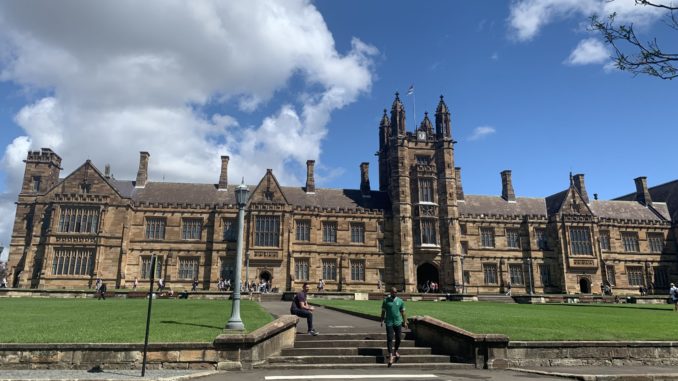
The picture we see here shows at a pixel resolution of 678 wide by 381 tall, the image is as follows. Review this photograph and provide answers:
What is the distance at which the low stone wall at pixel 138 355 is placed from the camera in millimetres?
9953

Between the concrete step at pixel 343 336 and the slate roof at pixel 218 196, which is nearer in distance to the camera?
the concrete step at pixel 343 336

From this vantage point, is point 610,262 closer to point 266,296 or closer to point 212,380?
point 266,296

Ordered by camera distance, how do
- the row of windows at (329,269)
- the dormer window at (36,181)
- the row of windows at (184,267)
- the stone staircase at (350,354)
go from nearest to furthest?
the stone staircase at (350,354) < the row of windows at (184,267) < the dormer window at (36,181) < the row of windows at (329,269)

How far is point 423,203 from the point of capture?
48.8 m

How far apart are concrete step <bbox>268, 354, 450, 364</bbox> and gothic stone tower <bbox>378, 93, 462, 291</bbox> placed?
3418 cm

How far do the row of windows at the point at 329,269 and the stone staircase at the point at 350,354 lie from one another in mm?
33160

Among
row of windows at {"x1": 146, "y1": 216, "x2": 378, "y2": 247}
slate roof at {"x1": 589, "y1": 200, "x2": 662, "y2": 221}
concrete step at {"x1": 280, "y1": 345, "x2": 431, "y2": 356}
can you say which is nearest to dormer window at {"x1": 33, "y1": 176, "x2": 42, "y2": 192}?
row of windows at {"x1": 146, "y1": 216, "x2": 378, "y2": 247}

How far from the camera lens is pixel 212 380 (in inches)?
369

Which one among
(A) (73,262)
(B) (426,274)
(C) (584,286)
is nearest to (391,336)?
(B) (426,274)

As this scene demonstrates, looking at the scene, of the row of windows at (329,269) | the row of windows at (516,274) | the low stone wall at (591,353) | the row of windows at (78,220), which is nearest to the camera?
the low stone wall at (591,353)

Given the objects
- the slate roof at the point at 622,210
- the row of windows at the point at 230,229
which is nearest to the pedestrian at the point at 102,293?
the row of windows at the point at 230,229

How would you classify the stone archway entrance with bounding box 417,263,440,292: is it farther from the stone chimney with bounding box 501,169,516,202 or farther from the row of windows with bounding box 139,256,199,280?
the row of windows with bounding box 139,256,199,280

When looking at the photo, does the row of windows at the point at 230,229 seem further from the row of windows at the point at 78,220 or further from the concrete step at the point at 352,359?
the concrete step at the point at 352,359

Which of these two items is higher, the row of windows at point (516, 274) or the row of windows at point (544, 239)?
the row of windows at point (544, 239)
